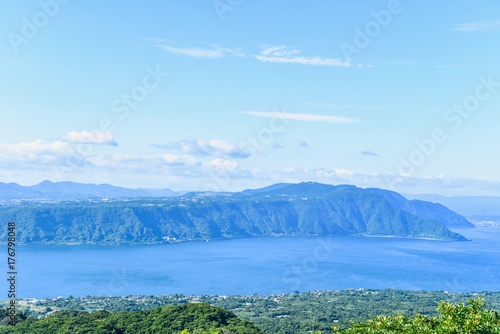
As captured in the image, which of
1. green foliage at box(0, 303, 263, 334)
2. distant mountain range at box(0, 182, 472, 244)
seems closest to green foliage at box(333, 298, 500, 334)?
green foliage at box(0, 303, 263, 334)

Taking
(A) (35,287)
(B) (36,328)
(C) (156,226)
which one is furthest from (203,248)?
(B) (36,328)

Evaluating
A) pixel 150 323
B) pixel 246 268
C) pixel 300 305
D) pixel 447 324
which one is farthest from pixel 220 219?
pixel 447 324

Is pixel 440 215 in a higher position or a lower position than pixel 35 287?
higher

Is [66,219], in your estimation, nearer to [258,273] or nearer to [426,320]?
[258,273]

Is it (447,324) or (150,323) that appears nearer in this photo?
(447,324)

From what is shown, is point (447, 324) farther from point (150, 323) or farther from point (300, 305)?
point (300, 305)

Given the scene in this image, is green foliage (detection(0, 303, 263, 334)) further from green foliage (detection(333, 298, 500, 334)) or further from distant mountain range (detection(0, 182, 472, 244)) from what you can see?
distant mountain range (detection(0, 182, 472, 244))
